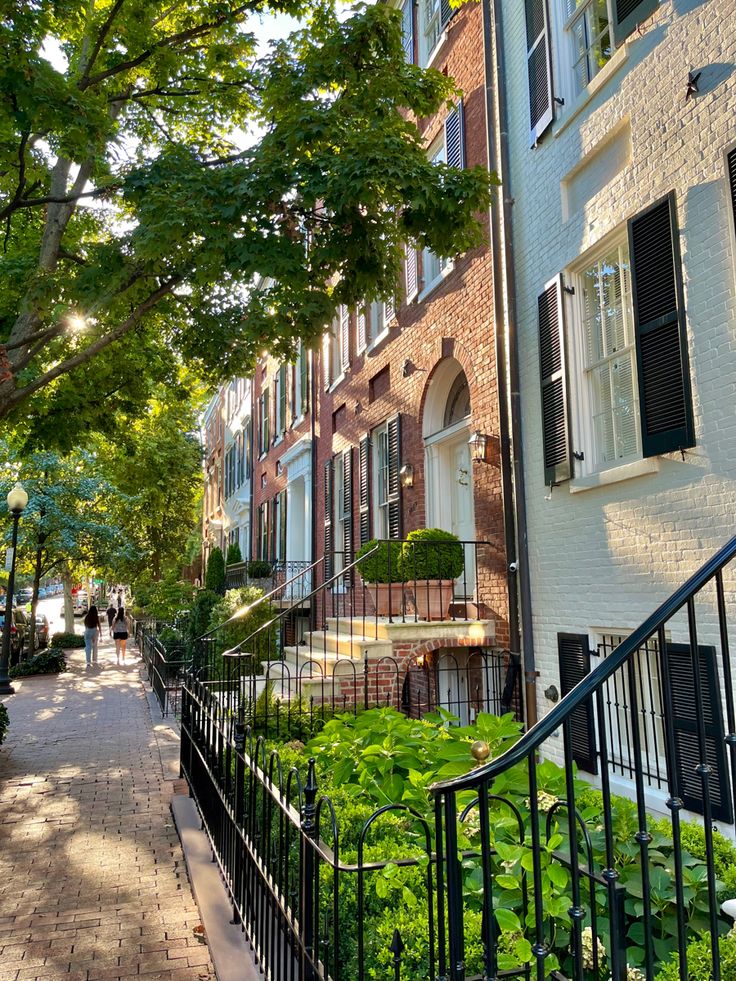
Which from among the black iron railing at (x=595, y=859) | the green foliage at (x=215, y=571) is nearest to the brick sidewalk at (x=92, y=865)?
Answer: the black iron railing at (x=595, y=859)

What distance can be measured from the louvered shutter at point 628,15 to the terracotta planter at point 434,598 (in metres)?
5.69

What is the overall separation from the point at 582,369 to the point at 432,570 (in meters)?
2.94

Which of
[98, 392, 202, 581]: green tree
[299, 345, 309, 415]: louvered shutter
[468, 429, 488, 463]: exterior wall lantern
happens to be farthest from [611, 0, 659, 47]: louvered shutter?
[98, 392, 202, 581]: green tree

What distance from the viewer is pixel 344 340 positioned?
14609 mm

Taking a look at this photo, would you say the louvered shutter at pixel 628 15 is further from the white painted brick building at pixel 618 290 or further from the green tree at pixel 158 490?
the green tree at pixel 158 490

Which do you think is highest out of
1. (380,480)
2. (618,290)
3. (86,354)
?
(618,290)

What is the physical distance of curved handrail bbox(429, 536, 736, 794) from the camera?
2.06 metres

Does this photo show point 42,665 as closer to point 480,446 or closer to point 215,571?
point 215,571

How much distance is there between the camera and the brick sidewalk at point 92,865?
418 cm

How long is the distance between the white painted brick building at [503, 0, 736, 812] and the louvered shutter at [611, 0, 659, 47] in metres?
0.02

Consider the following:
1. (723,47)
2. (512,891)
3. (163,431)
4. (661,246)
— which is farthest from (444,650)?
(163,431)

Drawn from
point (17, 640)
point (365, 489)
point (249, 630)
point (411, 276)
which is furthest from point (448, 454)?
point (17, 640)

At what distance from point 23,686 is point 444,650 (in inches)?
505

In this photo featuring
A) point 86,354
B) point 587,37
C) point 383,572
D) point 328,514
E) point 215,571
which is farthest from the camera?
point 215,571
